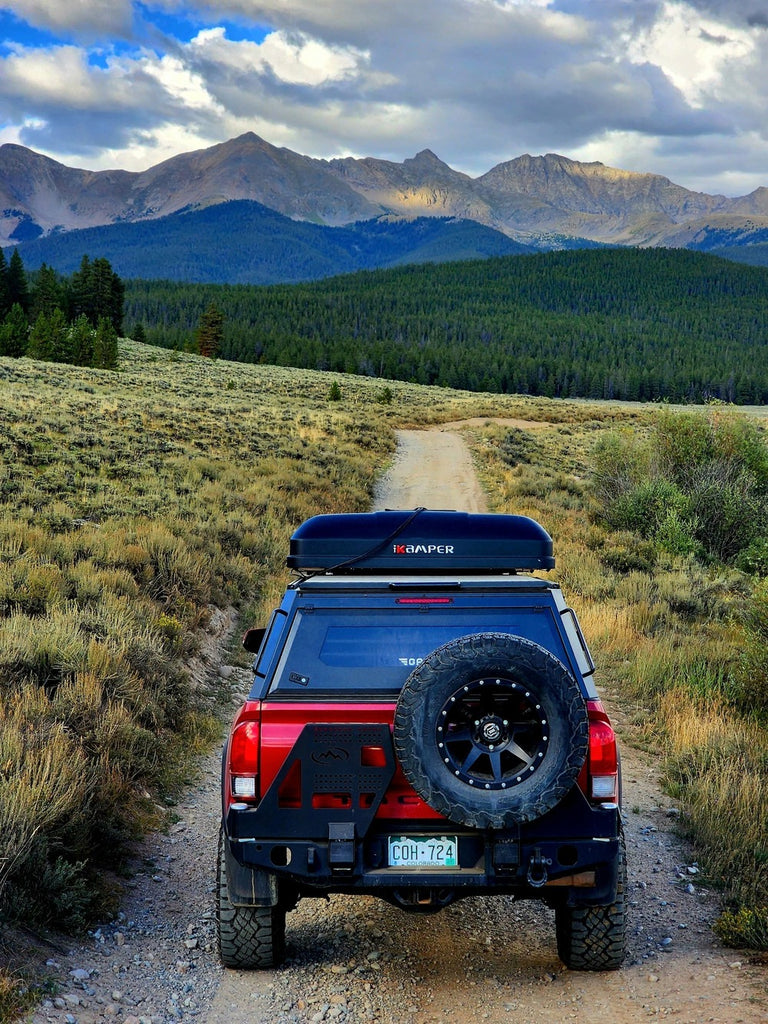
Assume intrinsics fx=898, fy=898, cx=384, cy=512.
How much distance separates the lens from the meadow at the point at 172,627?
5562 millimetres

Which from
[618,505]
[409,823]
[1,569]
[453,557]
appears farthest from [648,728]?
[618,505]

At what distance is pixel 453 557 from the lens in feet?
20.3

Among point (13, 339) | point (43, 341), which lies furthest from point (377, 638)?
point (13, 339)

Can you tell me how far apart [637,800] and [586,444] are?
38.0 metres

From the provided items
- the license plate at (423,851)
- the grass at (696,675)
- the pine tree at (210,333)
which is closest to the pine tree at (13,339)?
the pine tree at (210,333)

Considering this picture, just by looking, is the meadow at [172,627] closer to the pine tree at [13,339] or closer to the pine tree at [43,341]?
the pine tree at [43,341]

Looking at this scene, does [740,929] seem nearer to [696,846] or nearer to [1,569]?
[696,846]

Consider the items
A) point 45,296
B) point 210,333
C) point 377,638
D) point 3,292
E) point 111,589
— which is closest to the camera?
point 377,638

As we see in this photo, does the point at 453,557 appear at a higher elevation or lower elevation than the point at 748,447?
higher

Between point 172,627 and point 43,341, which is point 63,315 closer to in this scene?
point 43,341

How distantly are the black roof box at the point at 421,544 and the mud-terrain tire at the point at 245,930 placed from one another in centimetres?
221

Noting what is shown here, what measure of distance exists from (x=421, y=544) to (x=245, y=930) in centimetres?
280

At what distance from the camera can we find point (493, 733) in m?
4.03

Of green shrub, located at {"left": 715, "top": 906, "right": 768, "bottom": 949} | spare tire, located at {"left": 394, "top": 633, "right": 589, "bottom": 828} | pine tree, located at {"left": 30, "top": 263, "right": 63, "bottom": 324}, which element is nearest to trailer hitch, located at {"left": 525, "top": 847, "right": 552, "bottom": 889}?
spare tire, located at {"left": 394, "top": 633, "right": 589, "bottom": 828}
